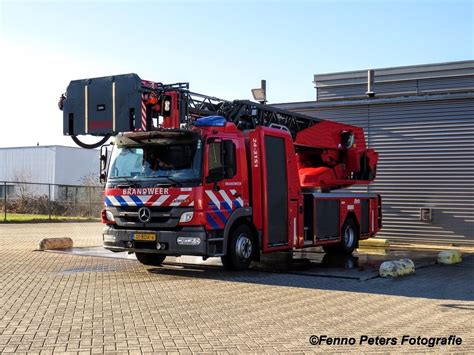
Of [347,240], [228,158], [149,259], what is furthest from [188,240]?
[347,240]

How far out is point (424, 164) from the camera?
1872 cm

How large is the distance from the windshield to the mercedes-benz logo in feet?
1.88

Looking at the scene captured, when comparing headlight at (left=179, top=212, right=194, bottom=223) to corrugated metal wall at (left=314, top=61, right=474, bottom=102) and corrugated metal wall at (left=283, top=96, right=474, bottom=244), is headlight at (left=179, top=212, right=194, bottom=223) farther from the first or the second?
corrugated metal wall at (left=314, top=61, right=474, bottom=102)

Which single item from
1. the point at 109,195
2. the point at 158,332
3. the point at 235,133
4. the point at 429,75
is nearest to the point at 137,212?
the point at 109,195

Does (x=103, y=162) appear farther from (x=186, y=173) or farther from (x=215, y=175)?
(x=215, y=175)

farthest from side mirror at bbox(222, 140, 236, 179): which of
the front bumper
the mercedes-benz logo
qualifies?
the mercedes-benz logo

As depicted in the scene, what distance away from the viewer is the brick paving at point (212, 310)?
19.8 feet

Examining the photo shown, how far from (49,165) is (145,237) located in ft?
135

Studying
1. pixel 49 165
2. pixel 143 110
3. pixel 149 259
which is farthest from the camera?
pixel 49 165

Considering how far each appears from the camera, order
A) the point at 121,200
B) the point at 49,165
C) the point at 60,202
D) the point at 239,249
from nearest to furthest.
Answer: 1. the point at 121,200
2. the point at 239,249
3. the point at 60,202
4. the point at 49,165

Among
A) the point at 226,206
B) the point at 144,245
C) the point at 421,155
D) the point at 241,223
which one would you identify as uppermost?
the point at 421,155

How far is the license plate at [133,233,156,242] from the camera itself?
11.0 metres

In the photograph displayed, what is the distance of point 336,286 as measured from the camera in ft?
33.2

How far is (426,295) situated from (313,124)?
703cm
